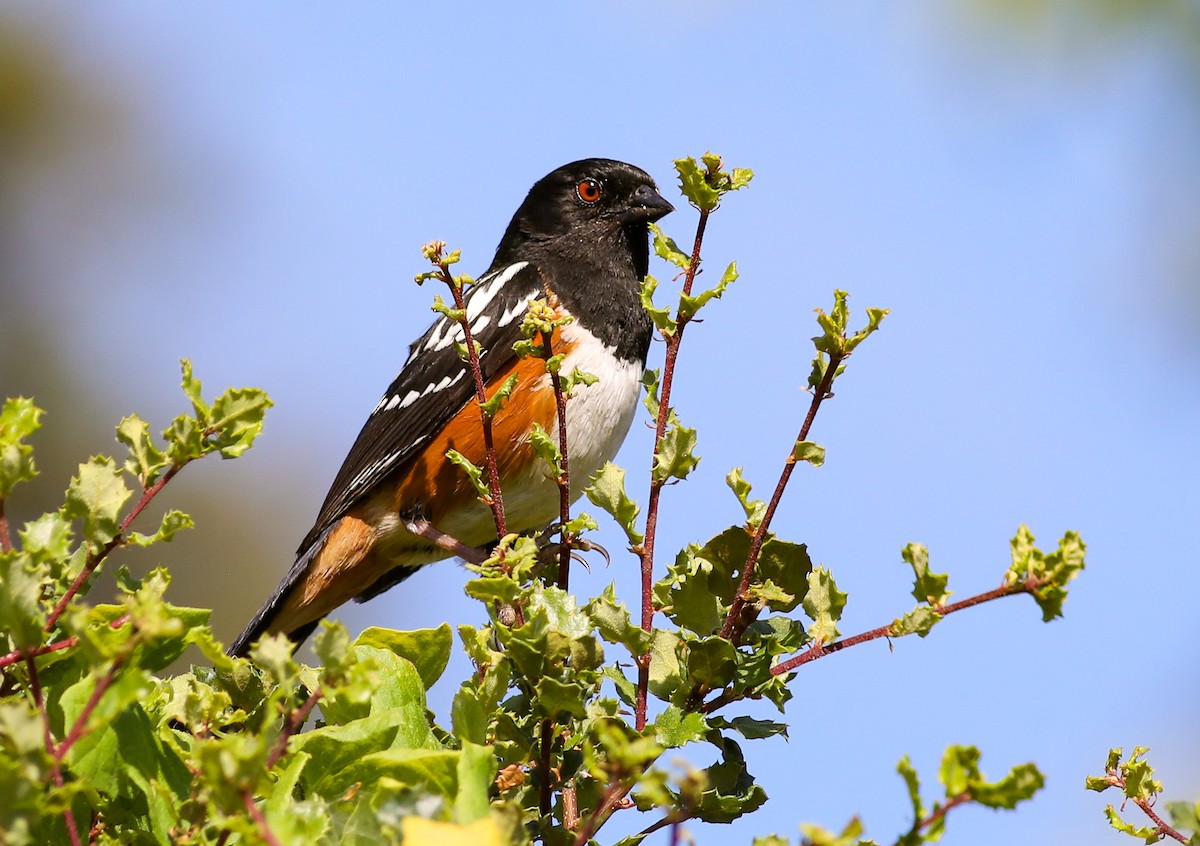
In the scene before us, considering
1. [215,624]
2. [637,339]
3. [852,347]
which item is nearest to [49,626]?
[852,347]

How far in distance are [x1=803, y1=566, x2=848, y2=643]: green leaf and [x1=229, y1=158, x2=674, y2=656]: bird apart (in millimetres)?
2138

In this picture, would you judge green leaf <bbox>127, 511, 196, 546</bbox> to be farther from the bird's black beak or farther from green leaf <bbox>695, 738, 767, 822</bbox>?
the bird's black beak

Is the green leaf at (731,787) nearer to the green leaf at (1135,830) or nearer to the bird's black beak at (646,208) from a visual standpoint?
the green leaf at (1135,830)

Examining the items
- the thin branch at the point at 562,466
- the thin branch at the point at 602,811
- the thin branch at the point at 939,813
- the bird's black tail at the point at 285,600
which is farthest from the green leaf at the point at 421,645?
the bird's black tail at the point at 285,600

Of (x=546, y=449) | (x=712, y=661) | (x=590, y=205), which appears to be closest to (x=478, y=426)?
(x=590, y=205)

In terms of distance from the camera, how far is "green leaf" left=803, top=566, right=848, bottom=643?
1.30 m

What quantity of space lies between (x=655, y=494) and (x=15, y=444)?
1.99 ft

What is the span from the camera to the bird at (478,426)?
350 cm

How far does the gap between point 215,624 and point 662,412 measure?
4425 mm

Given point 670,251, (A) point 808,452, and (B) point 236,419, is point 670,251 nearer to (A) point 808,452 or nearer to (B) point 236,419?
(A) point 808,452

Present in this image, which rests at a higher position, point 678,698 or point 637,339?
point 637,339

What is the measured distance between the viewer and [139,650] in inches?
44.6

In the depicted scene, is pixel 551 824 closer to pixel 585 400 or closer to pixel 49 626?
pixel 49 626

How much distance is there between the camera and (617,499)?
1.32 m
